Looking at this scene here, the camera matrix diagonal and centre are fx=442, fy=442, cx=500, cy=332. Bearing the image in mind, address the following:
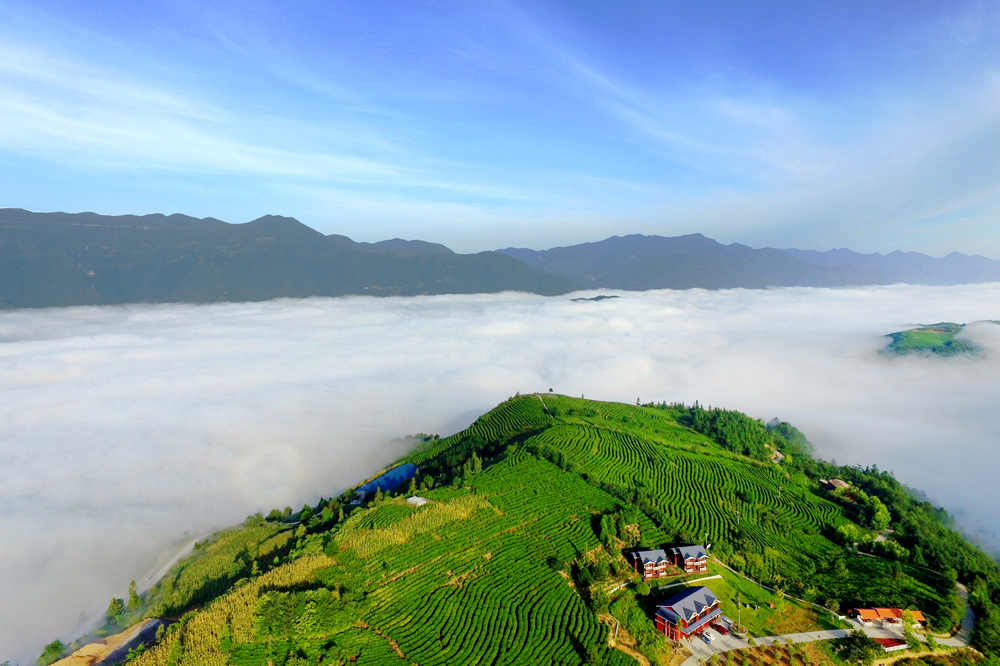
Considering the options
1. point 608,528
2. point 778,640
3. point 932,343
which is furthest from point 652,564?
point 932,343

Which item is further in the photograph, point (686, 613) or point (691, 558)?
point (691, 558)

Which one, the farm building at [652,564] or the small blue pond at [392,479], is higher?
the farm building at [652,564]

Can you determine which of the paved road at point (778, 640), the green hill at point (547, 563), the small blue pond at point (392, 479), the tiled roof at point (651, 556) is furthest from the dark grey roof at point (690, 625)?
the small blue pond at point (392, 479)

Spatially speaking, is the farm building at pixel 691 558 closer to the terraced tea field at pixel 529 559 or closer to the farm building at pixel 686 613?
the terraced tea field at pixel 529 559

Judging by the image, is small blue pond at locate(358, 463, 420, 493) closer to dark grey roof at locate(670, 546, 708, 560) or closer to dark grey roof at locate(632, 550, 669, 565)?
dark grey roof at locate(632, 550, 669, 565)

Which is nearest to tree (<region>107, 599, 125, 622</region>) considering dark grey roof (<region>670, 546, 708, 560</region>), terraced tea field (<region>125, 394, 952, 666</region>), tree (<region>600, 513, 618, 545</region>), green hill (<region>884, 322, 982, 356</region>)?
terraced tea field (<region>125, 394, 952, 666</region>)

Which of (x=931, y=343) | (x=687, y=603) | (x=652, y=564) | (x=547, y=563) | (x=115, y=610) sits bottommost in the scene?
(x=115, y=610)

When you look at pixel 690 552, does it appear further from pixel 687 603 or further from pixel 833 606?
pixel 833 606
